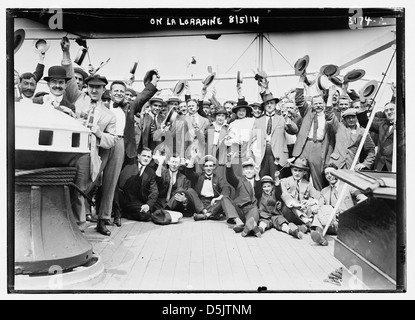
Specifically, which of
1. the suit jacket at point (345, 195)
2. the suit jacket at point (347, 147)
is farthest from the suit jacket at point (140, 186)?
the suit jacket at point (347, 147)

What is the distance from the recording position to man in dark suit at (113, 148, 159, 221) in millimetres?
4211

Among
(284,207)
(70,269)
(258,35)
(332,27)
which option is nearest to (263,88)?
(258,35)

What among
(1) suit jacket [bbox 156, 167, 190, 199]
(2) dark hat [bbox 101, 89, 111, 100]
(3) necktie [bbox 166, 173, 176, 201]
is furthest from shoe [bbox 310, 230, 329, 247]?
(2) dark hat [bbox 101, 89, 111, 100]

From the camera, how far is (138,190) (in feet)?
13.8

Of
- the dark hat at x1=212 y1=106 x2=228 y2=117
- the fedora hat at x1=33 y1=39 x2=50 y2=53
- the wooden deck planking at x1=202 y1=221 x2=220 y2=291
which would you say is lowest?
the wooden deck planking at x1=202 y1=221 x2=220 y2=291

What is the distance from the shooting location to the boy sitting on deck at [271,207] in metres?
4.26

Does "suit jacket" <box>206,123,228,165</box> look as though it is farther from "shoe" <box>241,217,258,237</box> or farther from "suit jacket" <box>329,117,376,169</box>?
"suit jacket" <box>329,117,376,169</box>

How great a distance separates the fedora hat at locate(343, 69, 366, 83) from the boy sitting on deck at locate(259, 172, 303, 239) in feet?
3.48

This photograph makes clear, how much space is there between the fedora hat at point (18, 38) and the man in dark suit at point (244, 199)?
2.02 metres

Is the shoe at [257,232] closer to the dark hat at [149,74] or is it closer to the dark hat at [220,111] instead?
the dark hat at [220,111]

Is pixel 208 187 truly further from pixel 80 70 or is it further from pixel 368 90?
pixel 368 90

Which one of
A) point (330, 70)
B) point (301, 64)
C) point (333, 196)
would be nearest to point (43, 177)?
point (301, 64)

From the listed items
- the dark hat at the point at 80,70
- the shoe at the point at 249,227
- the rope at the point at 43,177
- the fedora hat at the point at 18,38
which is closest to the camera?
the rope at the point at 43,177

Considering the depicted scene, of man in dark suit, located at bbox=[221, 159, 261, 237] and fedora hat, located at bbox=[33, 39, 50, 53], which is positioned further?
man in dark suit, located at bbox=[221, 159, 261, 237]
